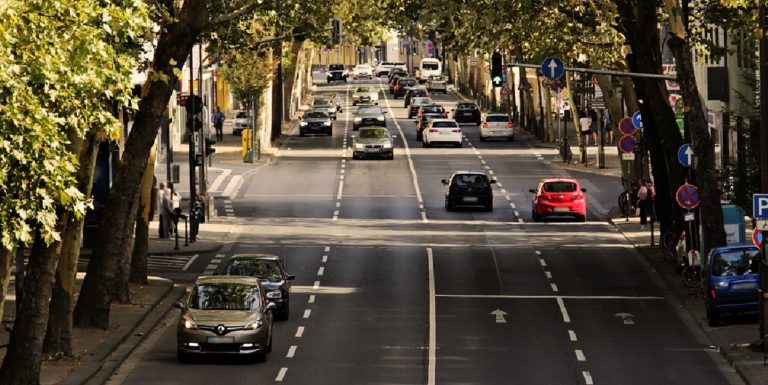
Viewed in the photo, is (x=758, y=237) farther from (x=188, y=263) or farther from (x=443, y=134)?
(x=443, y=134)

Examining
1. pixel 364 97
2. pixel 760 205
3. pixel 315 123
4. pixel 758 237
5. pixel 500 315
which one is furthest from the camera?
pixel 364 97

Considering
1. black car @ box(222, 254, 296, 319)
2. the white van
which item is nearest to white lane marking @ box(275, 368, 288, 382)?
black car @ box(222, 254, 296, 319)

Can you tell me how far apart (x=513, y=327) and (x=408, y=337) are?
2.50 m

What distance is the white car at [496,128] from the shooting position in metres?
96.9

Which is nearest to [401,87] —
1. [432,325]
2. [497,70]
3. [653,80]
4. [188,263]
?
[188,263]

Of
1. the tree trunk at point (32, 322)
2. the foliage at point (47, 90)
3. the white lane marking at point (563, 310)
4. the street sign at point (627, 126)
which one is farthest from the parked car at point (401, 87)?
the foliage at point (47, 90)

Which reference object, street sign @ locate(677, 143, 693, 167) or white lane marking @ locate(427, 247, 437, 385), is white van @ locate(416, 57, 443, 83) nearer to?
white lane marking @ locate(427, 247, 437, 385)

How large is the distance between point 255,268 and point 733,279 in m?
9.50

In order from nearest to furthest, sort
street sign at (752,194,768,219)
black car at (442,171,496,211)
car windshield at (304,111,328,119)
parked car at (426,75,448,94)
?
1. street sign at (752,194,768,219)
2. black car at (442,171,496,211)
3. car windshield at (304,111,328,119)
4. parked car at (426,75,448,94)

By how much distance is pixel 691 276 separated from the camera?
Result: 42656 mm

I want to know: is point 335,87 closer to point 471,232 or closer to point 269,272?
point 471,232

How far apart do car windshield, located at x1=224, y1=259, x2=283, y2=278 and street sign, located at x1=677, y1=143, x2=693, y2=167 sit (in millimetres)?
10315

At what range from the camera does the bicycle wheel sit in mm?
42219

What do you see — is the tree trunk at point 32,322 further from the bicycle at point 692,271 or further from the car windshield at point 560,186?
the car windshield at point 560,186
